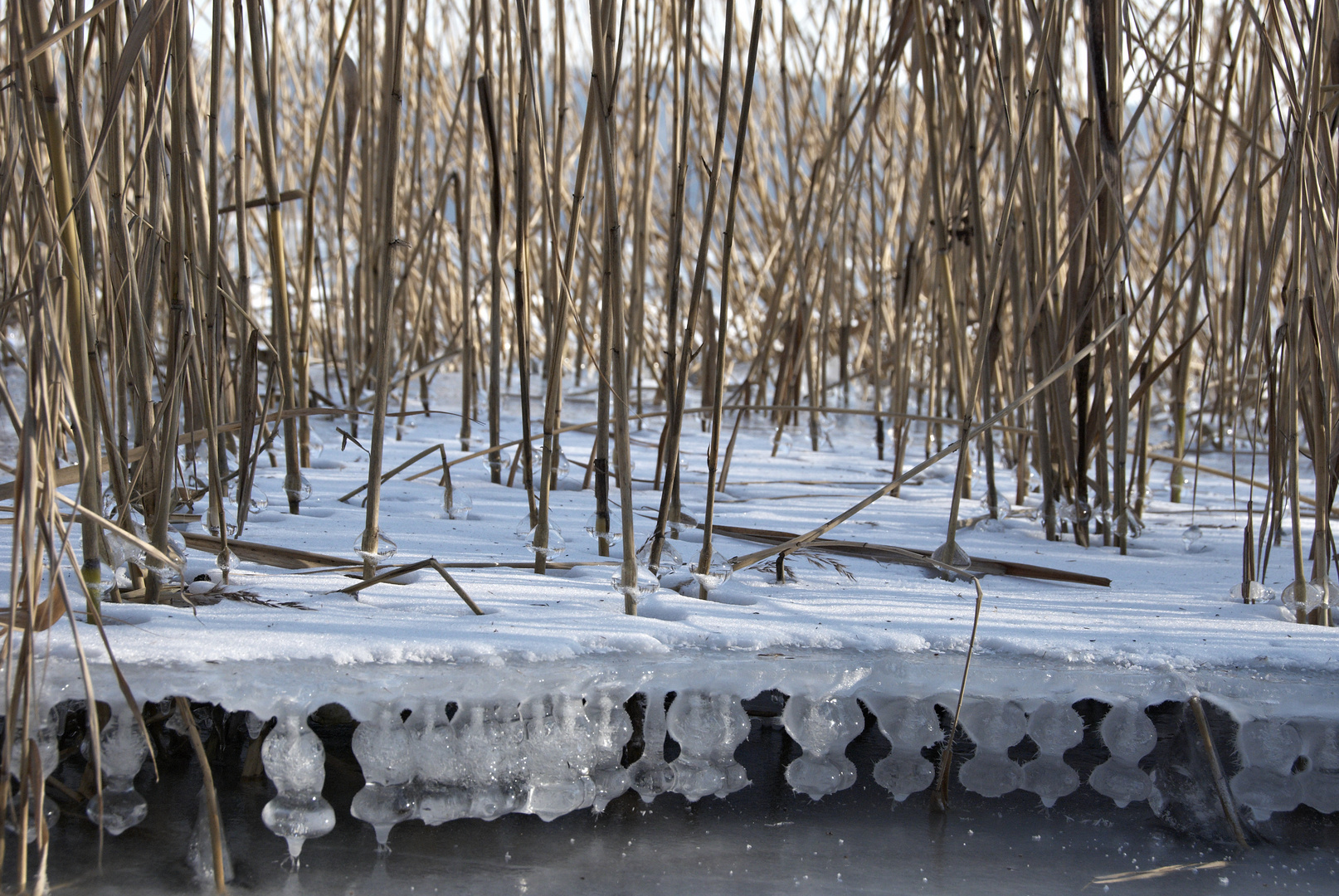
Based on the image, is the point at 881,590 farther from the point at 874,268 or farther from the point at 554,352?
the point at 874,268

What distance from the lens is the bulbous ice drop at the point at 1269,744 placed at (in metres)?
0.63

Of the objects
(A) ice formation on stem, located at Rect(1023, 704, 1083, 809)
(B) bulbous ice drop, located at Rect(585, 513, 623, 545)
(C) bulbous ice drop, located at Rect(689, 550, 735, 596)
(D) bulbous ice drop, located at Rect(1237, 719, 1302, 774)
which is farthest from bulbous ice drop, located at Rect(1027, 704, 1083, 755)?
(B) bulbous ice drop, located at Rect(585, 513, 623, 545)

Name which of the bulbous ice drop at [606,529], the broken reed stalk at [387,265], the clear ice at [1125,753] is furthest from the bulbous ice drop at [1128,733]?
the broken reed stalk at [387,265]

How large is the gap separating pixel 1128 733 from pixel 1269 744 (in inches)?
3.5

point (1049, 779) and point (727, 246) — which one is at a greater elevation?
point (727, 246)

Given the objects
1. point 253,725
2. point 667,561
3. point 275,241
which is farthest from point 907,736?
point 275,241

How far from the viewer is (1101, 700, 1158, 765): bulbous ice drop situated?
2.10ft

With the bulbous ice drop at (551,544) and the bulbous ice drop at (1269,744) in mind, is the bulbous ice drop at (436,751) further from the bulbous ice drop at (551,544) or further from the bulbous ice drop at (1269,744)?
the bulbous ice drop at (1269,744)

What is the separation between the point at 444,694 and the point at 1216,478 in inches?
57.3

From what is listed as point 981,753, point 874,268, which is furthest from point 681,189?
point 874,268

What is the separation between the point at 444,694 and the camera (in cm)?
59

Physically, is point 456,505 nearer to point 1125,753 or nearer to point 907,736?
point 907,736

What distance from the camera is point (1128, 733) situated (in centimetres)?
64

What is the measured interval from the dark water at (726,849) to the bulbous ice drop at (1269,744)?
3cm
